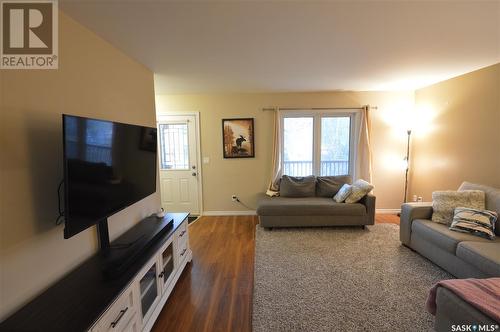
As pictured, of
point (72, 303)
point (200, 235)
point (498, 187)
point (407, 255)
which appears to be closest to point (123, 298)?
point (72, 303)

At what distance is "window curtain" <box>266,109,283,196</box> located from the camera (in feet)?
13.6

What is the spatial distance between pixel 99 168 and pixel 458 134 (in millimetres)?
4546

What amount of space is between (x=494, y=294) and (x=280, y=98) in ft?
12.1

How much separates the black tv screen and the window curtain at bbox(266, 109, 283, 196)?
254 cm

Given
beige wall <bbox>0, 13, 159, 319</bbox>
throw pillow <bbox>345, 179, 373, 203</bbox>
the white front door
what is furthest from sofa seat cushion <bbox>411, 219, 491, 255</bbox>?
the white front door

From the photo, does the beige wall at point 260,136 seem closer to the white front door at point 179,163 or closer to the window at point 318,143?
the white front door at point 179,163

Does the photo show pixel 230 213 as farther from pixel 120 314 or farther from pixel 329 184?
pixel 120 314

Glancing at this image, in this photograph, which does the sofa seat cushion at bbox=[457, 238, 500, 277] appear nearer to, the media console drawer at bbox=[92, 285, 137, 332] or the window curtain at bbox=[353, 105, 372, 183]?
the window curtain at bbox=[353, 105, 372, 183]

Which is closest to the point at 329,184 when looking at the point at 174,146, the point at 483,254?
the point at 483,254

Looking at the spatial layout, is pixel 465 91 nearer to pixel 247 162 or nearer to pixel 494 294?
pixel 494 294

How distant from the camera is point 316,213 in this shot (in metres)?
3.50

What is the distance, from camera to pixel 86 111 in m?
1.70

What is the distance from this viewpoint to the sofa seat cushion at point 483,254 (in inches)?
69.9

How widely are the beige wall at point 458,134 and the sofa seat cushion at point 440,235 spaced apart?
1149 mm
